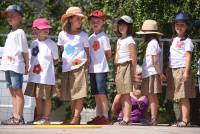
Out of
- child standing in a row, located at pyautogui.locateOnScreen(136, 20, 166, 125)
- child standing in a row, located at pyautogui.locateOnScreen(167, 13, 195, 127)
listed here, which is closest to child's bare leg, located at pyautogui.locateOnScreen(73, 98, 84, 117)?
child standing in a row, located at pyautogui.locateOnScreen(136, 20, 166, 125)

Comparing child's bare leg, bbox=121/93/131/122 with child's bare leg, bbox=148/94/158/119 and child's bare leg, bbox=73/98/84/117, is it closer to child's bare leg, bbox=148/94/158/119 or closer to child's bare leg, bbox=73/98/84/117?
child's bare leg, bbox=148/94/158/119

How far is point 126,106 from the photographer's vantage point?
8664 millimetres

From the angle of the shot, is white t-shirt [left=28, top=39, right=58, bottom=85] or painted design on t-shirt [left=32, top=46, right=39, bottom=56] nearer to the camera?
white t-shirt [left=28, top=39, right=58, bottom=85]

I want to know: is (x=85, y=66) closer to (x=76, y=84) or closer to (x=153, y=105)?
(x=76, y=84)

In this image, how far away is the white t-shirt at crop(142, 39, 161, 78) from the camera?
8.73 metres

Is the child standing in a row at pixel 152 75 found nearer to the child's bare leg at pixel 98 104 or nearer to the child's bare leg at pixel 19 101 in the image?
the child's bare leg at pixel 98 104

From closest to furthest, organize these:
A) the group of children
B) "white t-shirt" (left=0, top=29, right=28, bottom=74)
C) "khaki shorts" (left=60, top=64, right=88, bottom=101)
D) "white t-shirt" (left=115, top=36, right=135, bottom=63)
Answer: "white t-shirt" (left=0, top=29, right=28, bottom=74), the group of children, "khaki shorts" (left=60, top=64, right=88, bottom=101), "white t-shirt" (left=115, top=36, right=135, bottom=63)

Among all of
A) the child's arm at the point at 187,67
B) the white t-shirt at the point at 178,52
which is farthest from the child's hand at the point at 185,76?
the white t-shirt at the point at 178,52

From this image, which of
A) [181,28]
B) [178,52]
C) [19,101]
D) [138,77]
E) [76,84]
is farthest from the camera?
[138,77]

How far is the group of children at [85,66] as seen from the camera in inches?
333

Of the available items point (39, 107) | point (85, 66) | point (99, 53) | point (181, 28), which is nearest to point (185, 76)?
point (181, 28)

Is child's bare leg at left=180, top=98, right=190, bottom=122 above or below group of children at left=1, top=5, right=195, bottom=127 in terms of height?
below

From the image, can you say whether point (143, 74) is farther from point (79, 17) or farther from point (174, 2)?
point (174, 2)

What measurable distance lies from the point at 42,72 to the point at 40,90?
9.8 inches
